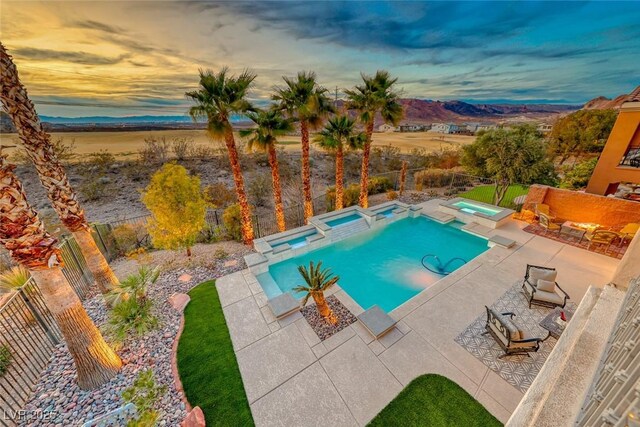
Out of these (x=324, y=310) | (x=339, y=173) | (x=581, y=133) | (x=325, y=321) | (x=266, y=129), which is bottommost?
(x=325, y=321)

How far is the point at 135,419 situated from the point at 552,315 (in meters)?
9.56

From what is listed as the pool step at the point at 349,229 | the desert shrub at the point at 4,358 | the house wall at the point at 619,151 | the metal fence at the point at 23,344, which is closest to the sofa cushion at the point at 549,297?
the pool step at the point at 349,229

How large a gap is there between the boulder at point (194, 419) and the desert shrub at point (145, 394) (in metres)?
0.51

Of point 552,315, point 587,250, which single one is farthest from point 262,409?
point 587,250

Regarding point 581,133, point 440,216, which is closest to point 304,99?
point 440,216

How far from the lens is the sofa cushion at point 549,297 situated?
20.6 feet

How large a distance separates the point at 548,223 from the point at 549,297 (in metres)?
6.21

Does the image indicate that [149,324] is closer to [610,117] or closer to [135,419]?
[135,419]

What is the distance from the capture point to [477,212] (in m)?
12.2

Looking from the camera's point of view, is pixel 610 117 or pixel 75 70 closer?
pixel 75 70

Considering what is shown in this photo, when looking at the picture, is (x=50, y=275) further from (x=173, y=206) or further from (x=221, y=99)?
(x=221, y=99)

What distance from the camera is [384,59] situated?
16.0 m

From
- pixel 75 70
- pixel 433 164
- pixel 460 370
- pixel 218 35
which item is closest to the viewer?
pixel 460 370

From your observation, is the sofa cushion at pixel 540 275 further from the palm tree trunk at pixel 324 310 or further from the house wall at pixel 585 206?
the house wall at pixel 585 206
